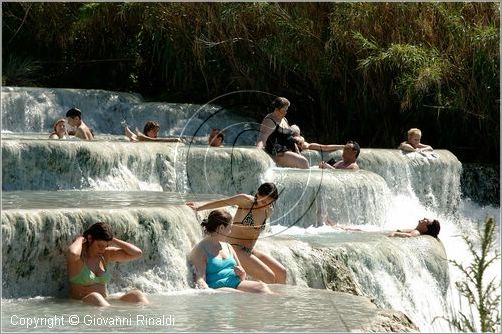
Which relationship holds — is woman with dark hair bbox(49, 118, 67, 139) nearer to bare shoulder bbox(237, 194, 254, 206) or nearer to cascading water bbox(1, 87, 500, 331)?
cascading water bbox(1, 87, 500, 331)

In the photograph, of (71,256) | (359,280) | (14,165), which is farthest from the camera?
(14,165)

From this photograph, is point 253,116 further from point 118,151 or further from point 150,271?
point 150,271

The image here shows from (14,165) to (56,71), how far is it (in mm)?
10325

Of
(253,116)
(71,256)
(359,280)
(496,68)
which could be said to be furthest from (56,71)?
(71,256)

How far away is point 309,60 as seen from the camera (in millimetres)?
20406

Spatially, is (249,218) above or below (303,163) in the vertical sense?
below

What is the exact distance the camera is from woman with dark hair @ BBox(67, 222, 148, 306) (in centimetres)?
894

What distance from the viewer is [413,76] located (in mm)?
19141

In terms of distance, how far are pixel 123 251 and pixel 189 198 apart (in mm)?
2894

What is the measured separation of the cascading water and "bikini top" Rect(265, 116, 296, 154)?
379 mm

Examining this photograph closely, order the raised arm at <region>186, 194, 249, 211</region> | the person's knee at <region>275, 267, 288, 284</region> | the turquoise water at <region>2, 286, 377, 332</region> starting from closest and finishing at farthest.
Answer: the turquoise water at <region>2, 286, 377, 332</region> < the person's knee at <region>275, 267, 288, 284</region> < the raised arm at <region>186, 194, 249, 211</region>

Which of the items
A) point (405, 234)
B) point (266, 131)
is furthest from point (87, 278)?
point (266, 131)

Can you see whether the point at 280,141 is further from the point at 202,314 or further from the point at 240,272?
the point at 202,314

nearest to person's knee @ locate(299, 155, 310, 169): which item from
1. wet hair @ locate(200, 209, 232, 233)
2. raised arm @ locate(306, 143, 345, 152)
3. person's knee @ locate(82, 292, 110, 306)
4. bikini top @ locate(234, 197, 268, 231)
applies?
raised arm @ locate(306, 143, 345, 152)
